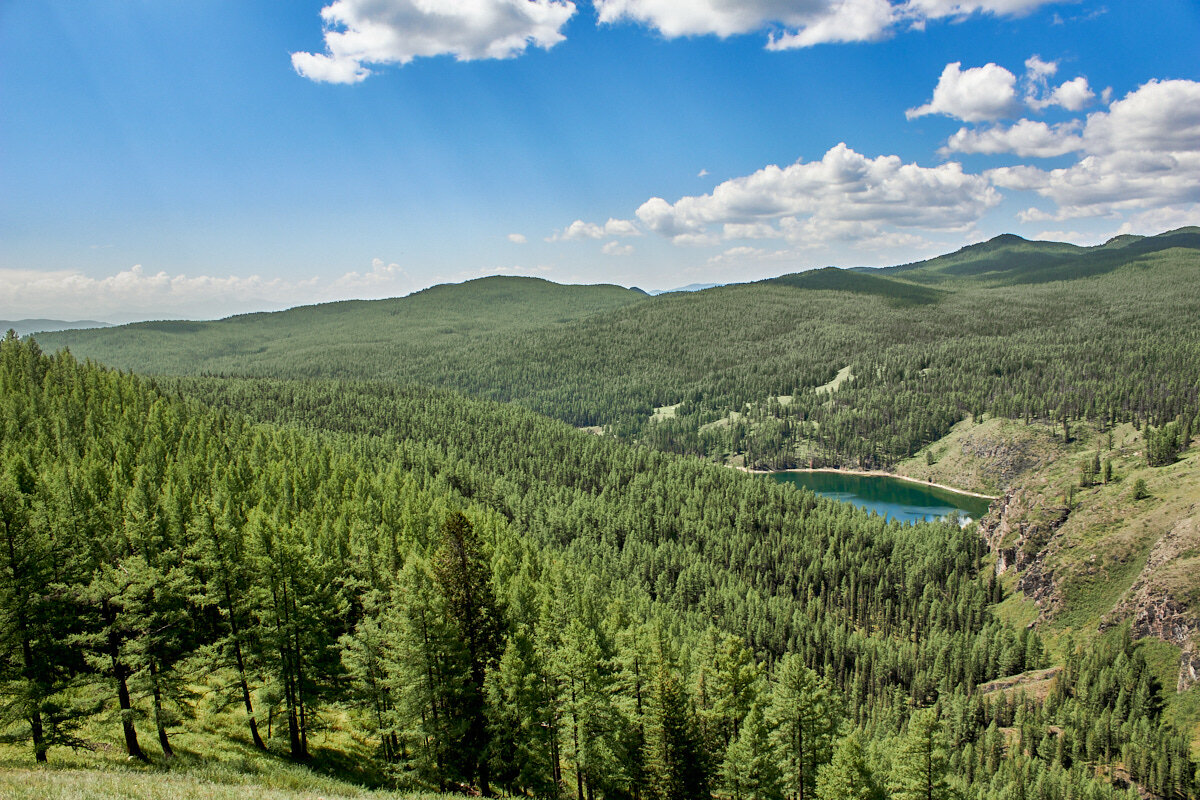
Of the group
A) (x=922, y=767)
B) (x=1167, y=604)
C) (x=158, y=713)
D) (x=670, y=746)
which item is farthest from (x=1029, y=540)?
(x=158, y=713)

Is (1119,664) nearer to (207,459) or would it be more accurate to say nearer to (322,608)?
(322,608)

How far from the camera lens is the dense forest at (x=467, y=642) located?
34062mm

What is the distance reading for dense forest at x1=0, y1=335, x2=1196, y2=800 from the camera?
3406cm

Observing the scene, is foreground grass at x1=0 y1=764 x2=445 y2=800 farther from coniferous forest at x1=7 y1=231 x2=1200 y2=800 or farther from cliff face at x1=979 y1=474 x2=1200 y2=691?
cliff face at x1=979 y1=474 x2=1200 y2=691

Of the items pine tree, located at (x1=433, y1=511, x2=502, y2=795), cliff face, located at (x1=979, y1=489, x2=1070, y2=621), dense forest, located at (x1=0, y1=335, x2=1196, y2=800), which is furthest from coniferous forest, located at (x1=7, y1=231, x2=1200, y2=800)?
cliff face, located at (x1=979, y1=489, x2=1070, y2=621)

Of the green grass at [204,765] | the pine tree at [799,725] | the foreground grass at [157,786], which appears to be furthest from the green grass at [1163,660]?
the foreground grass at [157,786]

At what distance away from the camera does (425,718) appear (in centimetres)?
3675

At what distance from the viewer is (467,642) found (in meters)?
39.8

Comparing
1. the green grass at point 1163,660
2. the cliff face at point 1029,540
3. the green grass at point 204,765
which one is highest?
the green grass at point 204,765

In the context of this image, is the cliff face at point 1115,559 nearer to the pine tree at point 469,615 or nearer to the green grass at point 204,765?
the pine tree at point 469,615

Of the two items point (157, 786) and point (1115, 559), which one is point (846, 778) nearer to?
point (157, 786)

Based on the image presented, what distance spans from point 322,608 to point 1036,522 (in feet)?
546

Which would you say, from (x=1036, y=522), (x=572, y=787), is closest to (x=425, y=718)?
(x=572, y=787)

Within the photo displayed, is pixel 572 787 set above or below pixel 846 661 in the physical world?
above
